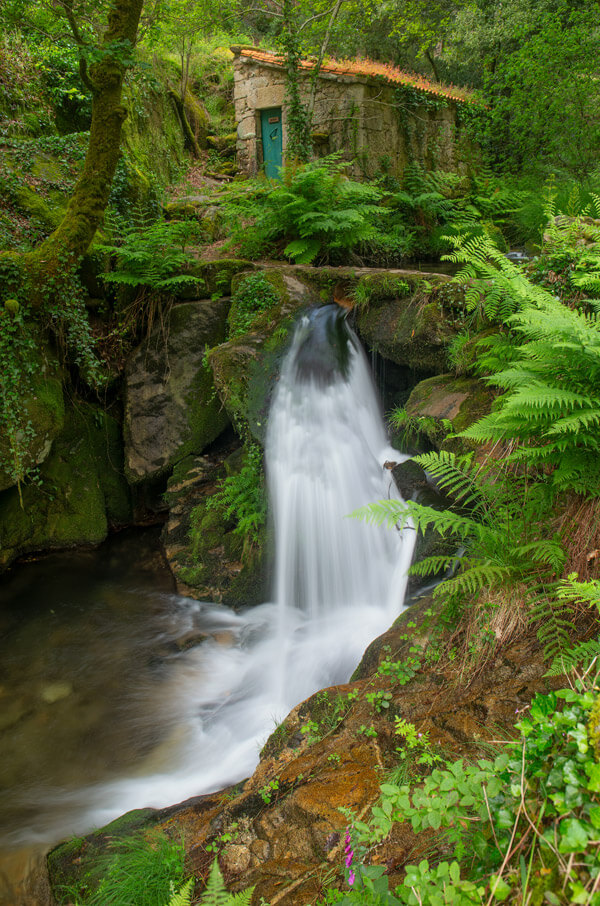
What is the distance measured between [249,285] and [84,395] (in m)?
3.08

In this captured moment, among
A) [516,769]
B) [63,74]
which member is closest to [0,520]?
[516,769]

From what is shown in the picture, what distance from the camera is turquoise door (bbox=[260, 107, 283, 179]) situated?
44.4 feet

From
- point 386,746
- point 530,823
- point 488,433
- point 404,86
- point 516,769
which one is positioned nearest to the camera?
point 530,823

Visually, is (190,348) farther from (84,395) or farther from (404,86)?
(404,86)

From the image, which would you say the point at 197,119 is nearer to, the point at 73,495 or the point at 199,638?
the point at 73,495

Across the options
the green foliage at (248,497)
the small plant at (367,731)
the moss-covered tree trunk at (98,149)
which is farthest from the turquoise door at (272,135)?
the small plant at (367,731)

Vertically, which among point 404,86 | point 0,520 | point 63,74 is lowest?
point 0,520

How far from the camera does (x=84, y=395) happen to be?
7.61 meters

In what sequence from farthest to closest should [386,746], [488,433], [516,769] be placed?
[488,433], [386,746], [516,769]

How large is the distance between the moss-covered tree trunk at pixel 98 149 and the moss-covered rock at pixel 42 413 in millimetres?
957

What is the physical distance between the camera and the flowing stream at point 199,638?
412 centimetres

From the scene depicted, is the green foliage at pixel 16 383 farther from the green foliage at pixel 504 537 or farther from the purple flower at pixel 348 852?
the purple flower at pixel 348 852

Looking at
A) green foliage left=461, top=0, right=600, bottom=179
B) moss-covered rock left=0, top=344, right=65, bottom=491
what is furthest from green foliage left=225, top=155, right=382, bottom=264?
green foliage left=461, top=0, right=600, bottom=179

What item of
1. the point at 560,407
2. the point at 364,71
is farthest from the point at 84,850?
the point at 364,71
